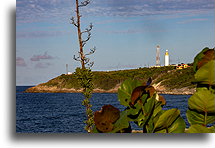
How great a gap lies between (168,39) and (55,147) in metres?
1.70

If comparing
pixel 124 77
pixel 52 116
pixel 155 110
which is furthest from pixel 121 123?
pixel 52 116

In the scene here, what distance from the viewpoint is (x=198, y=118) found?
204cm

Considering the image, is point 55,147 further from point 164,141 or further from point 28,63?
point 28,63

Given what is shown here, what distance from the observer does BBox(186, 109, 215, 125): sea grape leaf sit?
6.64ft

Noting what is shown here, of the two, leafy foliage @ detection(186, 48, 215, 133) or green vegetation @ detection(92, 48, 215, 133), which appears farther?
leafy foliage @ detection(186, 48, 215, 133)

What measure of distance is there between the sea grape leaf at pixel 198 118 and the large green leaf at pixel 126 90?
356mm

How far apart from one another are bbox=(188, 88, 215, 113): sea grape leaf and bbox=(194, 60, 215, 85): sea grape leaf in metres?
0.07

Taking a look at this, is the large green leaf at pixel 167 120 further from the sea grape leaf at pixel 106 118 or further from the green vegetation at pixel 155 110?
the sea grape leaf at pixel 106 118

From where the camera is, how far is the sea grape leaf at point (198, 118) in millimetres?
2025

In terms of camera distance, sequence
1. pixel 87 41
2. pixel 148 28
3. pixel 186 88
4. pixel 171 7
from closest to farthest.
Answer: pixel 148 28, pixel 171 7, pixel 87 41, pixel 186 88

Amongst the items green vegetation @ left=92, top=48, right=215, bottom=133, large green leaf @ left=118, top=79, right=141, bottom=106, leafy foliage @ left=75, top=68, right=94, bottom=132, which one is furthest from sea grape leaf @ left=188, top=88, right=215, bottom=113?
leafy foliage @ left=75, top=68, right=94, bottom=132

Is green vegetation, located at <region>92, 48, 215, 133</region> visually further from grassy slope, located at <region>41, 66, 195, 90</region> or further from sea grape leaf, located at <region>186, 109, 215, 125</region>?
grassy slope, located at <region>41, 66, 195, 90</region>

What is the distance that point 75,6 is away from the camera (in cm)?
389

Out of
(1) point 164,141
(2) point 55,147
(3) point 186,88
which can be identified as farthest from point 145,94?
(3) point 186,88
